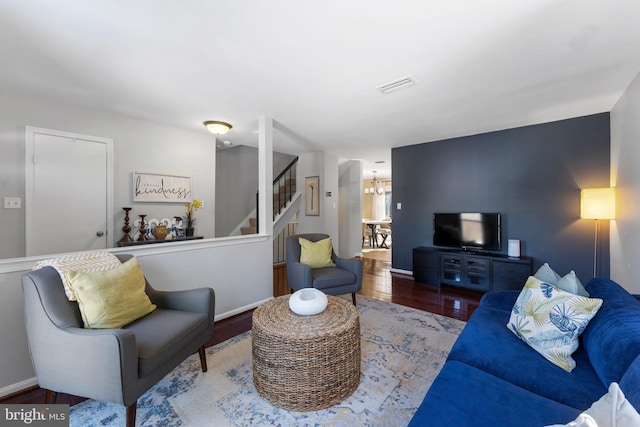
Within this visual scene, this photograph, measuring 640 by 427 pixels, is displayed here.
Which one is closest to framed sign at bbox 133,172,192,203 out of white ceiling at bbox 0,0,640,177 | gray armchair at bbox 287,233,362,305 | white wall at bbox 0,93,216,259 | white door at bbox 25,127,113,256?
white wall at bbox 0,93,216,259

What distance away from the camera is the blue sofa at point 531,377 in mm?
978

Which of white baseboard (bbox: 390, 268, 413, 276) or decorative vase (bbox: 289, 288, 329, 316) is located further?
A: white baseboard (bbox: 390, 268, 413, 276)

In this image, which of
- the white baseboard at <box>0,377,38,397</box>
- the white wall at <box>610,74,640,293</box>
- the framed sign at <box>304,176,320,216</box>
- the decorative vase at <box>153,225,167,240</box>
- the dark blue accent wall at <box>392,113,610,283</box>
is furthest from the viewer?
the framed sign at <box>304,176,320,216</box>

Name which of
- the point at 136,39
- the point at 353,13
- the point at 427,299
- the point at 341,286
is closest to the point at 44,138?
the point at 136,39

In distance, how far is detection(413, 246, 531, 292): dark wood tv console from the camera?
3523mm

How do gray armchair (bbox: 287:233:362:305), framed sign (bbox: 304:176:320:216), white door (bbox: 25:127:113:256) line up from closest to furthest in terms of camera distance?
white door (bbox: 25:127:113:256)
gray armchair (bbox: 287:233:362:305)
framed sign (bbox: 304:176:320:216)

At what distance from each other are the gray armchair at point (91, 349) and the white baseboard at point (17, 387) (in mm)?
441

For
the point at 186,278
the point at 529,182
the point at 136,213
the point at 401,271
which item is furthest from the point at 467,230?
the point at 136,213

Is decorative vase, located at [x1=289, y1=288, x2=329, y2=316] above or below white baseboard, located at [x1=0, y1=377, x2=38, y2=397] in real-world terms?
above

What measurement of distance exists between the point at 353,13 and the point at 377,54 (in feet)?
1.58

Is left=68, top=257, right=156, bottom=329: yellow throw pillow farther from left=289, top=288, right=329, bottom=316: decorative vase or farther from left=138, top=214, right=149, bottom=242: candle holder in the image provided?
left=138, top=214, right=149, bottom=242: candle holder

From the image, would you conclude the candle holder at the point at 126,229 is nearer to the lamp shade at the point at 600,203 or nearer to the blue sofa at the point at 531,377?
the blue sofa at the point at 531,377

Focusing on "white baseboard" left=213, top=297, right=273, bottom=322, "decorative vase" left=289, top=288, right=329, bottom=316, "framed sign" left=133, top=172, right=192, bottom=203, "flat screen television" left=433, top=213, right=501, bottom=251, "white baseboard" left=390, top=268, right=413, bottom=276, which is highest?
"framed sign" left=133, top=172, right=192, bottom=203

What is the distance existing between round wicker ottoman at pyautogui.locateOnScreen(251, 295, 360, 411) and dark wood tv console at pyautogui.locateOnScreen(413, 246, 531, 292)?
2863mm
